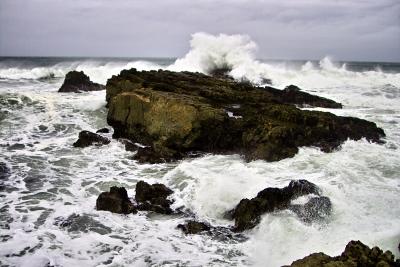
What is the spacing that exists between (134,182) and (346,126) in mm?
6662

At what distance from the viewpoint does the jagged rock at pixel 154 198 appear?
847cm

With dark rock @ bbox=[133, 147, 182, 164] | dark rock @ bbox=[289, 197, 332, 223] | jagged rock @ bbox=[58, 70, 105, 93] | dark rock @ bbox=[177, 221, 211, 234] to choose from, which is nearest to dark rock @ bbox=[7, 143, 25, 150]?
dark rock @ bbox=[133, 147, 182, 164]

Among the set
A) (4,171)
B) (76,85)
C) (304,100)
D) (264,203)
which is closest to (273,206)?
(264,203)

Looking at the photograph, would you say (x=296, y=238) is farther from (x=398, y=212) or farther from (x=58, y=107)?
(x=58, y=107)

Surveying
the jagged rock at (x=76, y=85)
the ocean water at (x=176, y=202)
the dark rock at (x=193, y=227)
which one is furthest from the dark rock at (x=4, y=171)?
the jagged rock at (x=76, y=85)

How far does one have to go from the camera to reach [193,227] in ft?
24.8

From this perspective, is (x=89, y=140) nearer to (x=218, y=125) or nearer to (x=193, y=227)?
(x=218, y=125)

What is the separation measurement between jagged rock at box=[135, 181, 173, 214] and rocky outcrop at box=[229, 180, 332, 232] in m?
1.35

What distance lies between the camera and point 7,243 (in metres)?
6.85

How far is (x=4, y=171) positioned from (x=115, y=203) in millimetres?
3886

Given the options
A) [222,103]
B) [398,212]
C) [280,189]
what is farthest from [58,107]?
[398,212]

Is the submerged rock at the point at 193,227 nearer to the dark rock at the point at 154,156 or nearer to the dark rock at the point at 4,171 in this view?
the dark rock at the point at 154,156

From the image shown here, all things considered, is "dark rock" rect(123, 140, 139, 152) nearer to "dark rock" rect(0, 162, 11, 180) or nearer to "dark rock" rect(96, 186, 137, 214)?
"dark rock" rect(0, 162, 11, 180)

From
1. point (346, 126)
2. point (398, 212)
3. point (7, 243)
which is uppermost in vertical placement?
point (346, 126)
